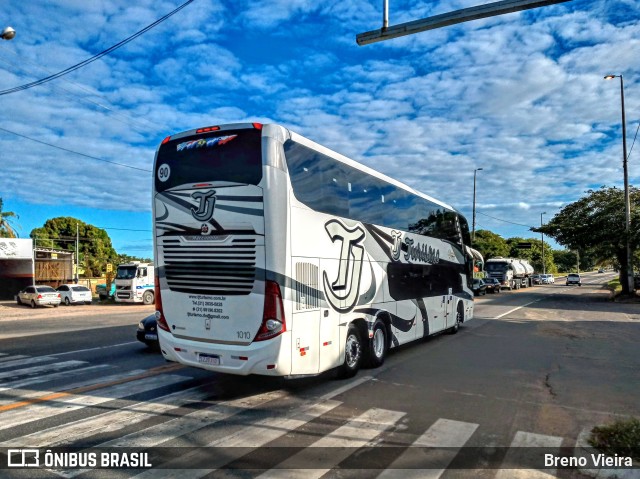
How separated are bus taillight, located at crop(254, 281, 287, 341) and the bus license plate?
75cm

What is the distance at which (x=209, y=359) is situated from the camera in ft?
22.1

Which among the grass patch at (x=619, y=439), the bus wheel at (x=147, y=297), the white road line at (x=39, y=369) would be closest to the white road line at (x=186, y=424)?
the grass patch at (x=619, y=439)

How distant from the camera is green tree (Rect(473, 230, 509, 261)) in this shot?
7269 cm

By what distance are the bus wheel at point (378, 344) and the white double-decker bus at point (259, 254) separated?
21cm

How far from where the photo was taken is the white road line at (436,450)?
4.37 meters

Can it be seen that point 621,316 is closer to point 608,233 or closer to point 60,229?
point 608,233

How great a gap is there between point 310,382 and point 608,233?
3196 centimetres

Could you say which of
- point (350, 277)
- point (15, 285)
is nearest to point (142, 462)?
point (350, 277)

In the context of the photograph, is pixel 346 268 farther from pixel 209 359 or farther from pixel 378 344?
pixel 209 359

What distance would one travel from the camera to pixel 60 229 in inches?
3108

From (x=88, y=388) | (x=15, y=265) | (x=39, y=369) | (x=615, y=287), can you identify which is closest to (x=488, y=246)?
(x=615, y=287)

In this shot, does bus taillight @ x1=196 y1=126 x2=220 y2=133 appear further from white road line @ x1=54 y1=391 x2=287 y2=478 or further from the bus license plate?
white road line @ x1=54 y1=391 x2=287 y2=478

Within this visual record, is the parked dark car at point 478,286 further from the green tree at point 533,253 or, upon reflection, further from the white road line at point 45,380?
the green tree at point 533,253

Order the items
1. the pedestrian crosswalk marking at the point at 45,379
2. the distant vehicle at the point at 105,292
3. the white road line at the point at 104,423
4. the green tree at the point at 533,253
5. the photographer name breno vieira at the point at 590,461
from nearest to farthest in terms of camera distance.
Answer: the photographer name breno vieira at the point at 590,461
the white road line at the point at 104,423
the pedestrian crosswalk marking at the point at 45,379
the distant vehicle at the point at 105,292
the green tree at the point at 533,253
